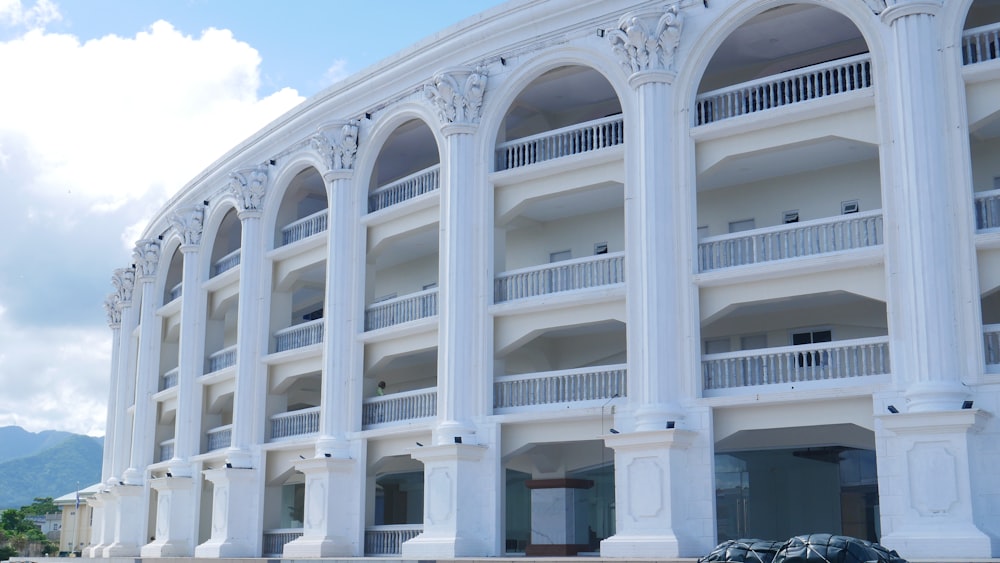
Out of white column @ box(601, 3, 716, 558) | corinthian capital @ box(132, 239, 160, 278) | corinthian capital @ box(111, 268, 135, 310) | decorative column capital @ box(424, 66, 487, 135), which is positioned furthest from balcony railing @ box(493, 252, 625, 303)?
corinthian capital @ box(111, 268, 135, 310)

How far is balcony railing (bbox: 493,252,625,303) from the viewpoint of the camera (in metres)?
27.1

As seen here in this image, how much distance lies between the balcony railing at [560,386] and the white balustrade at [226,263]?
47.6ft

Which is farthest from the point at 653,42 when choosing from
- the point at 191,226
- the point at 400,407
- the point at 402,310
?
the point at 191,226

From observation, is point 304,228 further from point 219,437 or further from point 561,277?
point 561,277

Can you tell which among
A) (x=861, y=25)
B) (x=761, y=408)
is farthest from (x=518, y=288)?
(x=861, y=25)

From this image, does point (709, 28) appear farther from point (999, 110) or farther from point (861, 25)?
point (999, 110)

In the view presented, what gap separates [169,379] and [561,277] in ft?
73.6

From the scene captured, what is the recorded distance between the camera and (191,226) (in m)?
41.8

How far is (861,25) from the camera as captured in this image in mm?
24016

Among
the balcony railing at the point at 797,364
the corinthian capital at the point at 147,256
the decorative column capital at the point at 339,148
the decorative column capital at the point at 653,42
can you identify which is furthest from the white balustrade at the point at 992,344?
the corinthian capital at the point at 147,256

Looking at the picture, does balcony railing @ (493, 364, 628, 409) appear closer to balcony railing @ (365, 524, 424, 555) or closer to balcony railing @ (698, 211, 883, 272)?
balcony railing @ (698, 211, 883, 272)

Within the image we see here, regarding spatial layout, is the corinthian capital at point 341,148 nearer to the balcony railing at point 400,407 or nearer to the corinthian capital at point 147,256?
the balcony railing at point 400,407

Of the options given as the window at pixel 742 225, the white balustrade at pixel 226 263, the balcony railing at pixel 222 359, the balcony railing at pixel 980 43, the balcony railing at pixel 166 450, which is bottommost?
the balcony railing at pixel 166 450

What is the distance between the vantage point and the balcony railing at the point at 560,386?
1048 inches
